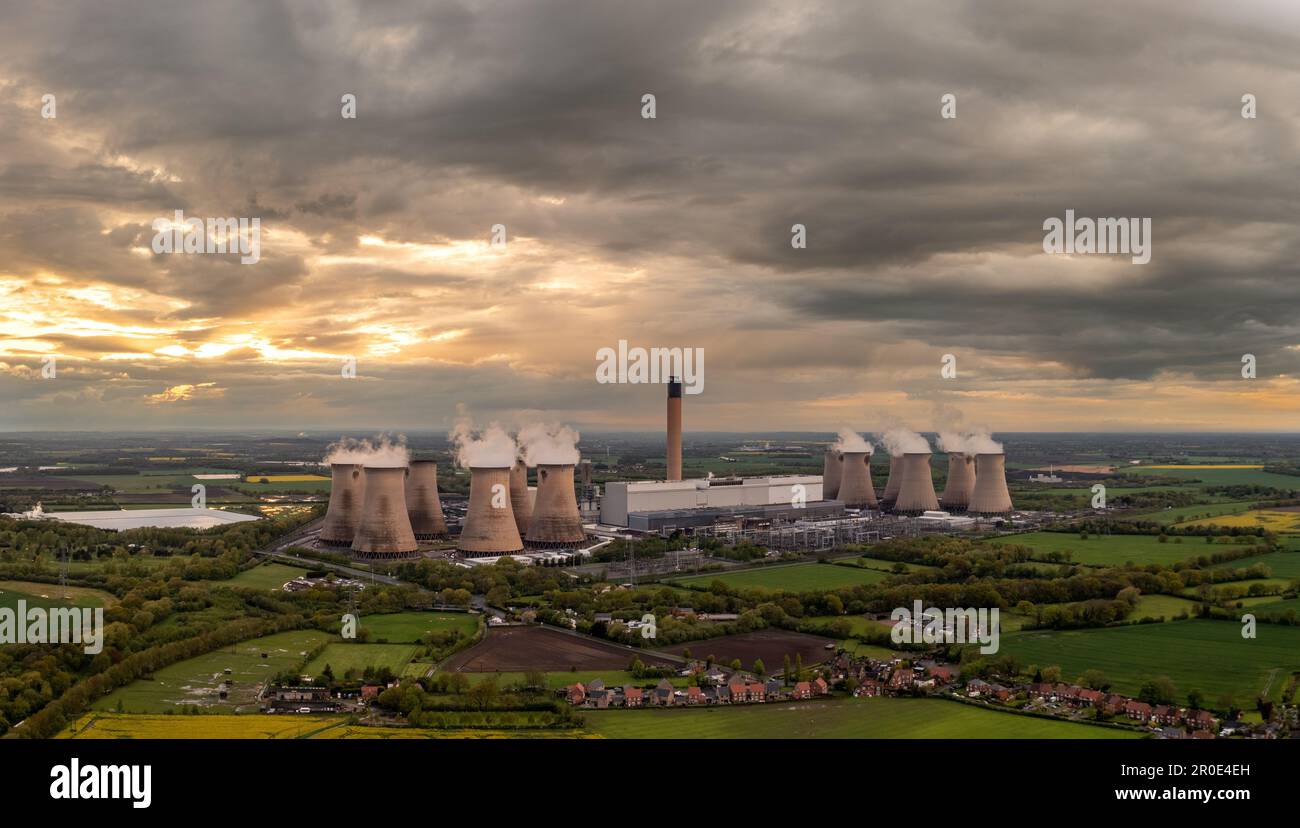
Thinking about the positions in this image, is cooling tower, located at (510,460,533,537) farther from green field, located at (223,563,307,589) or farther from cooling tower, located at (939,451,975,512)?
cooling tower, located at (939,451,975,512)

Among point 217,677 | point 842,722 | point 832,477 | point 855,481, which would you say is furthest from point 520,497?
point 842,722

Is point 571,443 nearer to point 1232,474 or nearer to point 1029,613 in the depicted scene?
point 1029,613

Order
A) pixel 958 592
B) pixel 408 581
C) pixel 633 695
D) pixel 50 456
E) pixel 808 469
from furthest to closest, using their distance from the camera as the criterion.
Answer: pixel 50 456
pixel 808 469
pixel 408 581
pixel 958 592
pixel 633 695

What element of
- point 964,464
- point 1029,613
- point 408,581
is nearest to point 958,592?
point 1029,613

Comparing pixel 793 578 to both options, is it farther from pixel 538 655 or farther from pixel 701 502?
pixel 701 502

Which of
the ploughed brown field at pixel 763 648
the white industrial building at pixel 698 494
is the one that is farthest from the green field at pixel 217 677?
the white industrial building at pixel 698 494
